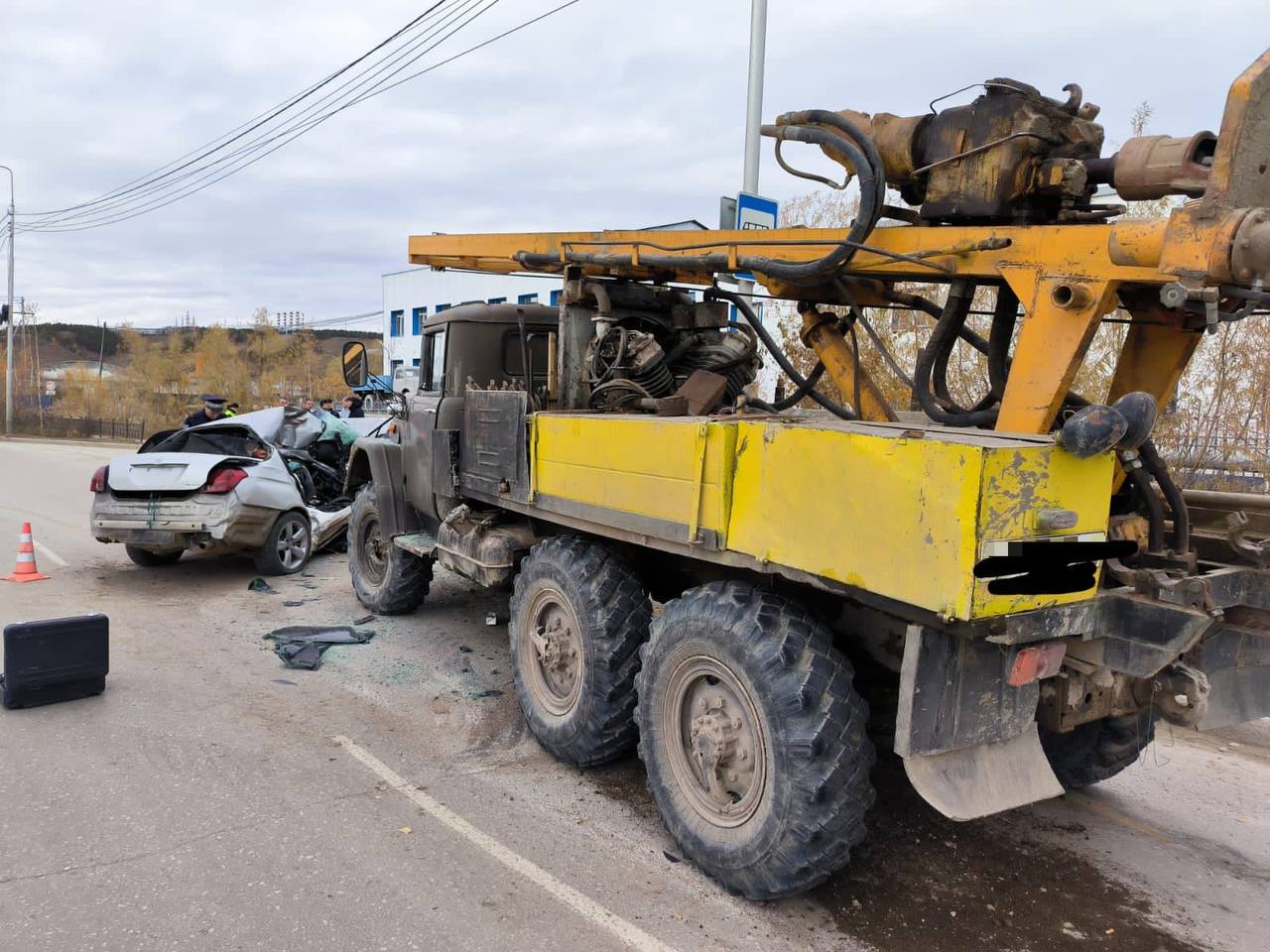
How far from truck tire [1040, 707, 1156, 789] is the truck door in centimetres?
423

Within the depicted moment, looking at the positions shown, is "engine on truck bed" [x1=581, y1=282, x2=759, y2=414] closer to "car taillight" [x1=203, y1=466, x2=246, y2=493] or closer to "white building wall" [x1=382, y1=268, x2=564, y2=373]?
"car taillight" [x1=203, y1=466, x2=246, y2=493]

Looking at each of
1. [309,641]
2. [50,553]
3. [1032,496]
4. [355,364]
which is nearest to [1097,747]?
[1032,496]

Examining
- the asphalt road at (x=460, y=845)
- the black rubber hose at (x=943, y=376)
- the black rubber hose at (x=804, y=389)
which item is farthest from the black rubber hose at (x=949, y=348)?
the asphalt road at (x=460, y=845)

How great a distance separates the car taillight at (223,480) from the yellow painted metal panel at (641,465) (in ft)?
15.3

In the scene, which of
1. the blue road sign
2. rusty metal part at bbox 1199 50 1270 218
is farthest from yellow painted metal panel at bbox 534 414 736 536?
the blue road sign

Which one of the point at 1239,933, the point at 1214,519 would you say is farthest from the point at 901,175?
the point at 1239,933

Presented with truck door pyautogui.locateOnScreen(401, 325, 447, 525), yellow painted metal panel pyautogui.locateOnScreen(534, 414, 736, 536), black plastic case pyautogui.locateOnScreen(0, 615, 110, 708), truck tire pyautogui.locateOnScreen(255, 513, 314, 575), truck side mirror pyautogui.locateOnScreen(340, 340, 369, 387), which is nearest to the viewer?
yellow painted metal panel pyautogui.locateOnScreen(534, 414, 736, 536)

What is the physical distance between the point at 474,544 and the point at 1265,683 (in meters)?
4.08

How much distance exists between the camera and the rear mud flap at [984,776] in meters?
3.04

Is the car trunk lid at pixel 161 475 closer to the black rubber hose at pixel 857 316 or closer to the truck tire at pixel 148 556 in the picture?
the truck tire at pixel 148 556

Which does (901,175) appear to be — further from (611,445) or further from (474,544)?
(474,544)

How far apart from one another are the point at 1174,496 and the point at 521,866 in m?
3.02

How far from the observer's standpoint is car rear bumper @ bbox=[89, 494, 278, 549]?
821 centimetres

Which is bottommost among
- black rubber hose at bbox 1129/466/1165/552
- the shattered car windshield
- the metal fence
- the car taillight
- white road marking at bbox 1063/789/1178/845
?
the metal fence
